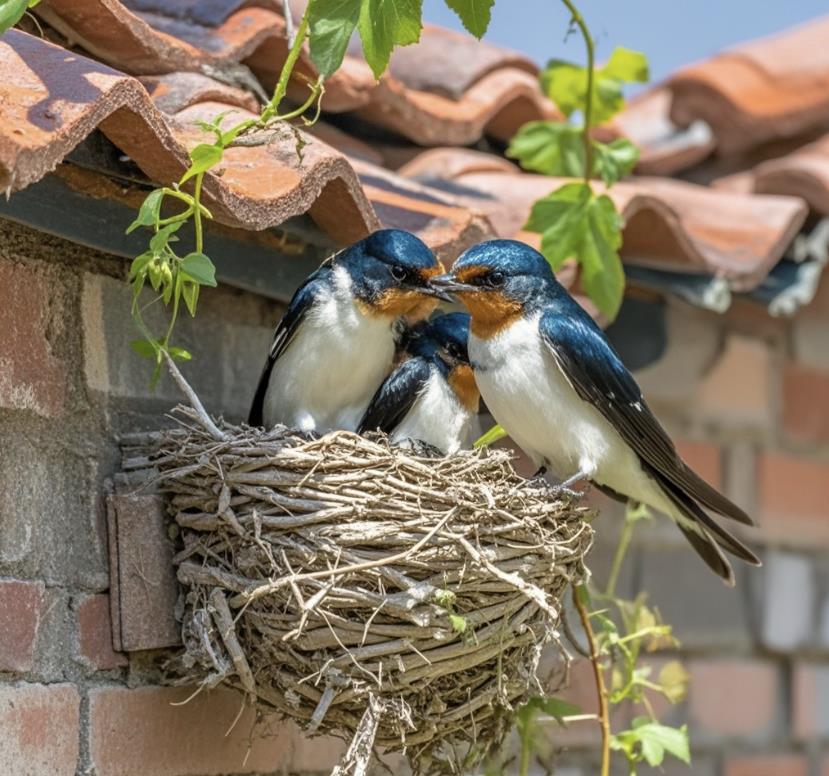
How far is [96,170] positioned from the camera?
83.1 inches

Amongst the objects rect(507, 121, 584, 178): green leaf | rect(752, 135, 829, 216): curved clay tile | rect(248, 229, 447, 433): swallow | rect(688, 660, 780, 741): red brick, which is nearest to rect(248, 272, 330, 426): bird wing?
rect(248, 229, 447, 433): swallow

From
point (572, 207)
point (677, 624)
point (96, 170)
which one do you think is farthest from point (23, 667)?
point (677, 624)

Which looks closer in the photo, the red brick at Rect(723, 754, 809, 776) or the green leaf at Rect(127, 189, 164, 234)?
the green leaf at Rect(127, 189, 164, 234)

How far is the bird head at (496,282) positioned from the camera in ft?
8.61

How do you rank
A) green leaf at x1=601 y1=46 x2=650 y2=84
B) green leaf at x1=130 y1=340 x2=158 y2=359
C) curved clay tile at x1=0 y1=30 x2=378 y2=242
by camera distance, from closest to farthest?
1. curved clay tile at x1=0 y1=30 x2=378 y2=242
2. green leaf at x1=130 y1=340 x2=158 y2=359
3. green leaf at x1=601 y1=46 x2=650 y2=84

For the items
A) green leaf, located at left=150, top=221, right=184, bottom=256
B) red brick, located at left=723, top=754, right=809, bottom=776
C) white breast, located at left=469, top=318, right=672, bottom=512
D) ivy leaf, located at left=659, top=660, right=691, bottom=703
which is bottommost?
red brick, located at left=723, top=754, right=809, bottom=776

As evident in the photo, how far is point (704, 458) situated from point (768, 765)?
801 mm

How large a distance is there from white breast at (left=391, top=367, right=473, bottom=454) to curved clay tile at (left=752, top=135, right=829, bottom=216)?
1059 millimetres

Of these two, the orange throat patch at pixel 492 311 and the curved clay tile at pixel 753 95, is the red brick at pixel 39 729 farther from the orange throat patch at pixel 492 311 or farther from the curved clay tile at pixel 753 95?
the curved clay tile at pixel 753 95

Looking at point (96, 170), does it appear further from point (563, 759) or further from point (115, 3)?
point (563, 759)

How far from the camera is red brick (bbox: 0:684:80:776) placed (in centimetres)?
201

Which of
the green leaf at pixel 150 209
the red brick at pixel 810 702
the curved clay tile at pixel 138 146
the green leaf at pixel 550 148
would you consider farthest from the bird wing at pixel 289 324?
the red brick at pixel 810 702

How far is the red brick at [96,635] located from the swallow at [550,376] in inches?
29.1

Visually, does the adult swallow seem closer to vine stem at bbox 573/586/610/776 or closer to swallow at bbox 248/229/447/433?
swallow at bbox 248/229/447/433
